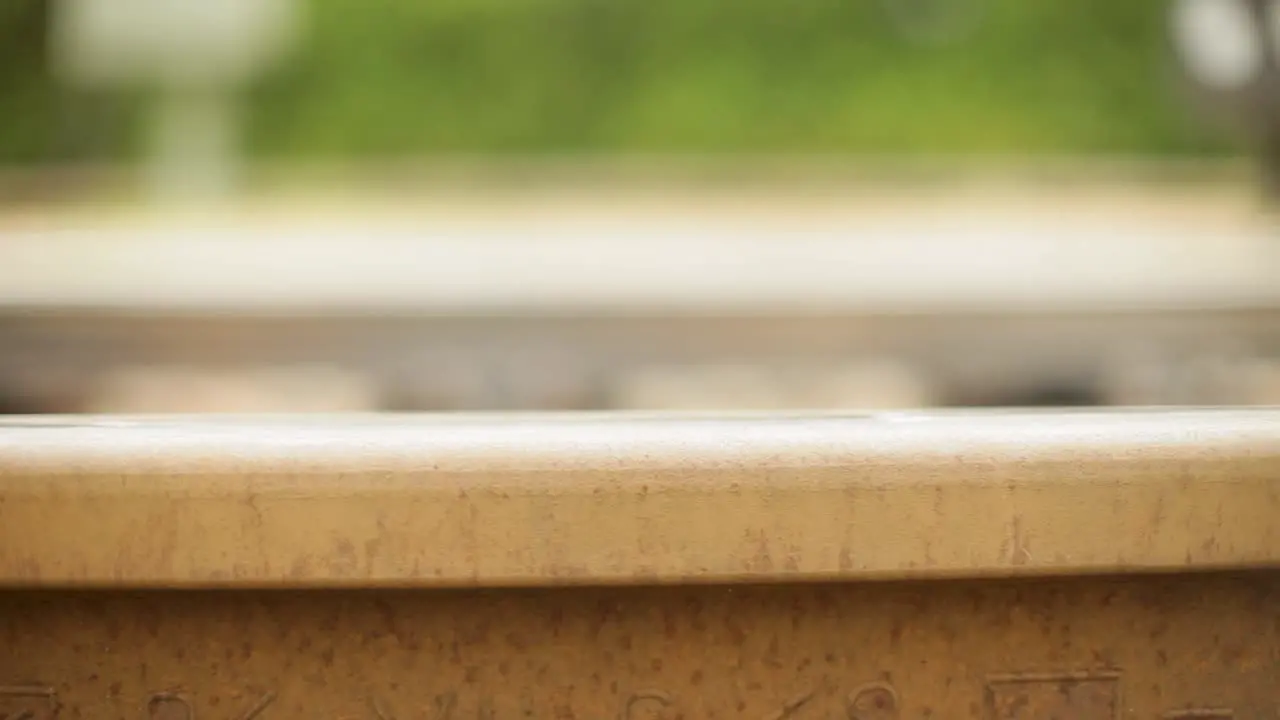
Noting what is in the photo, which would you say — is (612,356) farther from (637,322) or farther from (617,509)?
(617,509)

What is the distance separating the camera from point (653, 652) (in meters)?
0.82

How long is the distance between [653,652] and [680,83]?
38.5ft

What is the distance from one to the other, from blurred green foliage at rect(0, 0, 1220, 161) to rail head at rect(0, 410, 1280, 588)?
11.4 m

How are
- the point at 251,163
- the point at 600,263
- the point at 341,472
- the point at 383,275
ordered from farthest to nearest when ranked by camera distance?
1. the point at 251,163
2. the point at 600,263
3. the point at 383,275
4. the point at 341,472

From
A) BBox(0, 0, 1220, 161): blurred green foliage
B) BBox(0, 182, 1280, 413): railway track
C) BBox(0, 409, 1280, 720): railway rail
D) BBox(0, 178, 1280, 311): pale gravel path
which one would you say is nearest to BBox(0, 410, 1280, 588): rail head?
BBox(0, 409, 1280, 720): railway rail

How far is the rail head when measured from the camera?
74 cm

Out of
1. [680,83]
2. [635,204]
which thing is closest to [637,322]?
[635,204]

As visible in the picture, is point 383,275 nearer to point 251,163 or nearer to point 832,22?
point 251,163

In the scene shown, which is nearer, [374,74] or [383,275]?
[383,275]

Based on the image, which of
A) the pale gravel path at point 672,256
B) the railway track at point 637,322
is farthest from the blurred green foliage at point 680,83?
the railway track at point 637,322

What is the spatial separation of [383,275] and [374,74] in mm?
6779

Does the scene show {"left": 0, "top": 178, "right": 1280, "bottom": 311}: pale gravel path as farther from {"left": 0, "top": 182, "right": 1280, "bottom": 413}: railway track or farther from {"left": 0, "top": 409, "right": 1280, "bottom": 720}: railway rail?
{"left": 0, "top": 409, "right": 1280, "bottom": 720}: railway rail

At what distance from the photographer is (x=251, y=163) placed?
11.8 meters

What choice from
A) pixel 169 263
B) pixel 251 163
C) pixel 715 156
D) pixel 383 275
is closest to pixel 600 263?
pixel 383 275
